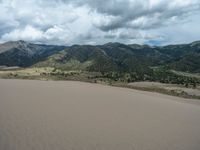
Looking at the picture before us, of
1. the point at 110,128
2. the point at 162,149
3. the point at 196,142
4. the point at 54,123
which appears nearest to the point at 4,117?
the point at 54,123

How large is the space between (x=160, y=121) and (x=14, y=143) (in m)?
9.31

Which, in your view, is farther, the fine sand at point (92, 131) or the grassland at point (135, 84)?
the grassland at point (135, 84)

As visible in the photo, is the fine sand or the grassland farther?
the grassland

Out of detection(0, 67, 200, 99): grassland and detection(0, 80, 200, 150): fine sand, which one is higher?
detection(0, 80, 200, 150): fine sand

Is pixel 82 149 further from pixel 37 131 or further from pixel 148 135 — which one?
pixel 148 135

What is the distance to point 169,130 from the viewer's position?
1361 centimetres

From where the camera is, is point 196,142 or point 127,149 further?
point 196,142

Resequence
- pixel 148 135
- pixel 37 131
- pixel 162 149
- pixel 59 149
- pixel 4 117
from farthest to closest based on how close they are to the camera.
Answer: pixel 4 117 → pixel 148 135 → pixel 37 131 → pixel 162 149 → pixel 59 149

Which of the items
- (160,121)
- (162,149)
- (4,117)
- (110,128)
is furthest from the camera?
(160,121)

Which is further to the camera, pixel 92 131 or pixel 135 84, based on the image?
pixel 135 84

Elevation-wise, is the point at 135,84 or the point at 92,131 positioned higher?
the point at 92,131

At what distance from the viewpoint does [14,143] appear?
9.59 meters

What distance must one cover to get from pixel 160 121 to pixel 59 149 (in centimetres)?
830

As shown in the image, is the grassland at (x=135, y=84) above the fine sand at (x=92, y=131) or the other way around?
the other way around
